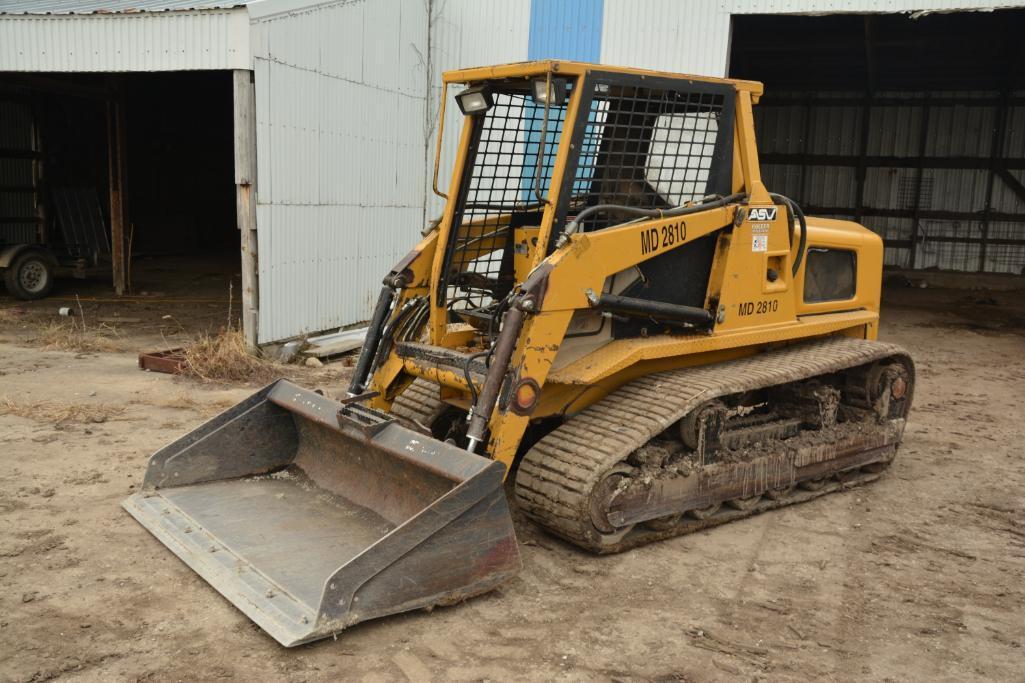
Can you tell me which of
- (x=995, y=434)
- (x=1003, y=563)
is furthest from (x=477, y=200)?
(x=995, y=434)

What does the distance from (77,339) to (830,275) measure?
7626 mm

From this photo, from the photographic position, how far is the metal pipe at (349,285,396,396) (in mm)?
5719

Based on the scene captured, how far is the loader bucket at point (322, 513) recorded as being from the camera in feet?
13.6

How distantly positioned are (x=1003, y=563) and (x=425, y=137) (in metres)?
8.95

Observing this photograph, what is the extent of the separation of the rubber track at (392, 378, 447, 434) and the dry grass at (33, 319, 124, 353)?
5.05 meters

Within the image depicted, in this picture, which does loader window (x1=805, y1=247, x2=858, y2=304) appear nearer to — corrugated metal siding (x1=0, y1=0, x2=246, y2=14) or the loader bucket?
the loader bucket

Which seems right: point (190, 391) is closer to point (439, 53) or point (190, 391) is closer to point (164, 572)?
point (164, 572)

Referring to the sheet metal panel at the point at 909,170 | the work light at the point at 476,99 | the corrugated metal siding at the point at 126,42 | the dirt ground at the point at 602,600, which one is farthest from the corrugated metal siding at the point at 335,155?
the sheet metal panel at the point at 909,170

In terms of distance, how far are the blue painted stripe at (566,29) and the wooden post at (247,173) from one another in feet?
13.9

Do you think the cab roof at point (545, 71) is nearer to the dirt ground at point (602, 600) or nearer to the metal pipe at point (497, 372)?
the metal pipe at point (497, 372)

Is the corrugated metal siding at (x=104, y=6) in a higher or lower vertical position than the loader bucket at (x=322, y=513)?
higher

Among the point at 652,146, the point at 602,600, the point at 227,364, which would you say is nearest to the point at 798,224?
the point at 652,146

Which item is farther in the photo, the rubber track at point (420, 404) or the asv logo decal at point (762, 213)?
the rubber track at point (420, 404)

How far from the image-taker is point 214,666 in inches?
151
